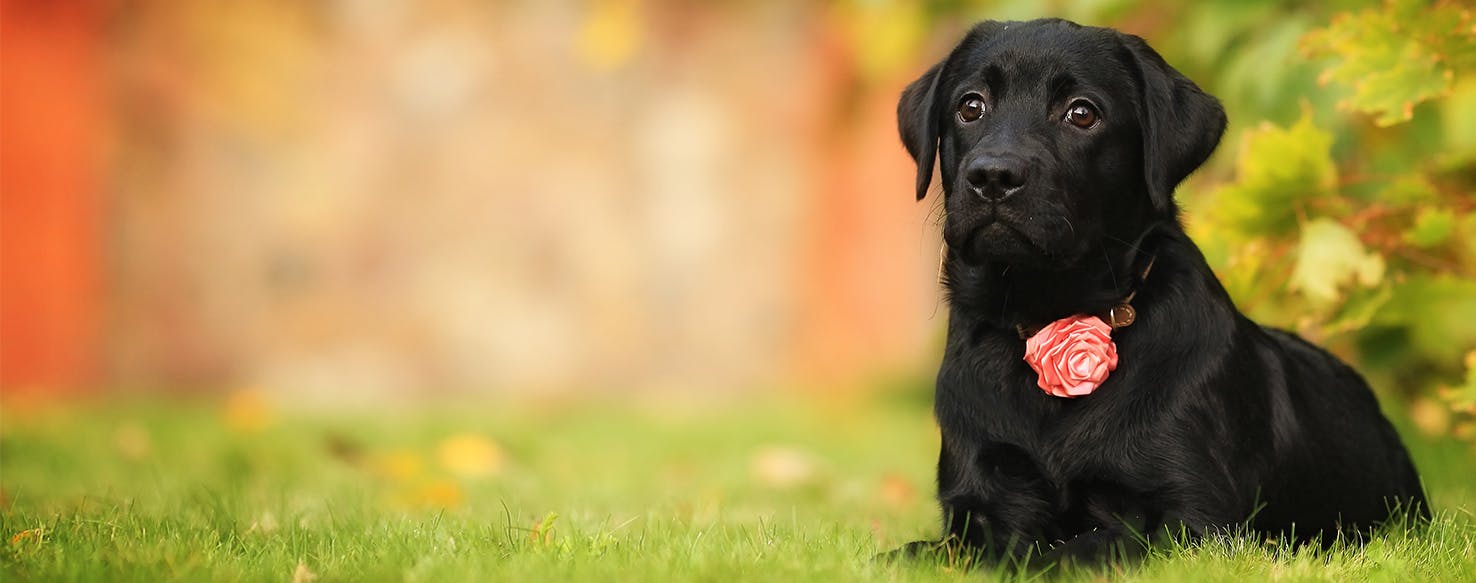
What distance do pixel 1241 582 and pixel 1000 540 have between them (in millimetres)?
487

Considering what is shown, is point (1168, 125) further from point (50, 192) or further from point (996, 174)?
point (50, 192)

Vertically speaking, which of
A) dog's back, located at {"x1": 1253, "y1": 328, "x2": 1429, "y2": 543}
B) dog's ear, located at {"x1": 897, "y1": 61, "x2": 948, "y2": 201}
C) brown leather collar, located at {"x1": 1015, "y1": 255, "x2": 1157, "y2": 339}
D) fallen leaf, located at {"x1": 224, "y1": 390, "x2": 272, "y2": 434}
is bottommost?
fallen leaf, located at {"x1": 224, "y1": 390, "x2": 272, "y2": 434}

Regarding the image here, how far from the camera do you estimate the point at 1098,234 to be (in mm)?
2904

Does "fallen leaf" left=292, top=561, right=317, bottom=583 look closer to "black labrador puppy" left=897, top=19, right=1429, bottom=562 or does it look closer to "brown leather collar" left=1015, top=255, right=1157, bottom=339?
"black labrador puppy" left=897, top=19, right=1429, bottom=562

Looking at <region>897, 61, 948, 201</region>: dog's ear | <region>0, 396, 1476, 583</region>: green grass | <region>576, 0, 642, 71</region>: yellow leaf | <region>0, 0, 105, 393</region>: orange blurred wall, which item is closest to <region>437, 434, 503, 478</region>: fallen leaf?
<region>0, 396, 1476, 583</region>: green grass

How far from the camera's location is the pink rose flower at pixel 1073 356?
9.02 ft

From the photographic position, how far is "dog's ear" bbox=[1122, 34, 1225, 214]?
293 cm

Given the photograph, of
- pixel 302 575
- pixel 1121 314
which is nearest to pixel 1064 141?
pixel 1121 314

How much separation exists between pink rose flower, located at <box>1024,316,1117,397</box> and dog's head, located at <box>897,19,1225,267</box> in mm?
142

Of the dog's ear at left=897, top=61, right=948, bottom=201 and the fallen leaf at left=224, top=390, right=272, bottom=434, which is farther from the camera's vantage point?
the fallen leaf at left=224, top=390, right=272, bottom=434

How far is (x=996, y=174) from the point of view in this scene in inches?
109

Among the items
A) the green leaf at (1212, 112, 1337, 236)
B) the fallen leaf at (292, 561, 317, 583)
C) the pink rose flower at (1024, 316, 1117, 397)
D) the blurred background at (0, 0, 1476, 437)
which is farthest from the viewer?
the blurred background at (0, 0, 1476, 437)

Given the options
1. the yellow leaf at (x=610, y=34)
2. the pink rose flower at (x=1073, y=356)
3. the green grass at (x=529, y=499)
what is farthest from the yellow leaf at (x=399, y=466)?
the pink rose flower at (x=1073, y=356)

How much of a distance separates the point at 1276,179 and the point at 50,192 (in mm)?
6227
